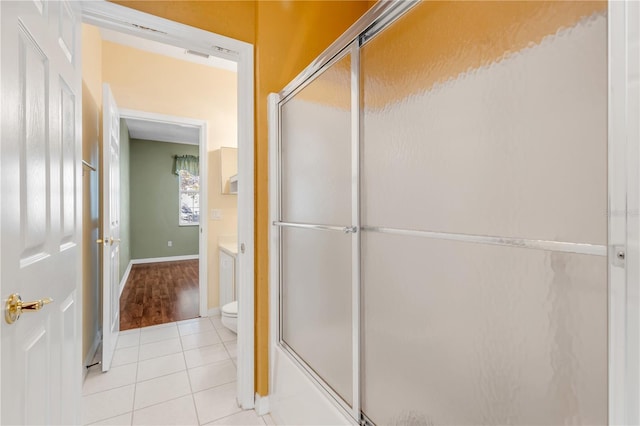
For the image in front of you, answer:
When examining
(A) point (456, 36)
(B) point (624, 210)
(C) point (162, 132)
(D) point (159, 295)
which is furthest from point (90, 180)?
(C) point (162, 132)

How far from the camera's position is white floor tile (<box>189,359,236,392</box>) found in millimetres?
2082

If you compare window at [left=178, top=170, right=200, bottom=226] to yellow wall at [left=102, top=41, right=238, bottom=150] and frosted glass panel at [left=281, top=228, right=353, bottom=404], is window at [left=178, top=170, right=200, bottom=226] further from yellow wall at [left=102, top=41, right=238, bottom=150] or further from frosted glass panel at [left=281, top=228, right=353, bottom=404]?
frosted glass panel at [left=281, top=228, right=353, bottom=404]

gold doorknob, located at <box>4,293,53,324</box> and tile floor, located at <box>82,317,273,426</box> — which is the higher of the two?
gold doorknob, located at <box>4,293,53,324</box>

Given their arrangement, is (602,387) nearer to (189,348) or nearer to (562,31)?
(562,31)

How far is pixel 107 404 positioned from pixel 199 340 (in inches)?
36.7

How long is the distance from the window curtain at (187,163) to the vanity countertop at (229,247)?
13.2ft

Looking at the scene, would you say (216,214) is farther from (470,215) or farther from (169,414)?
(470,215)

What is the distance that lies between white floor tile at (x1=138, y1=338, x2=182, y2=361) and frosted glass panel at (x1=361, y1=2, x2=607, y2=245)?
2441 millimetres

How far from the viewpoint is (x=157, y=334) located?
2912 mm

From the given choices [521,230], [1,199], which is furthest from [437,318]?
[1,199]

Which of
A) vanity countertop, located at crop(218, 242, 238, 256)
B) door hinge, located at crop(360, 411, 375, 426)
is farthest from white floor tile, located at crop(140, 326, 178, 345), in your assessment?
door hinge, located at crop(360, 411, 375, 426)

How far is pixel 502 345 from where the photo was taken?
69cm

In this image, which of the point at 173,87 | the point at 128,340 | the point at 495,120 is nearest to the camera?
the point at 495,120

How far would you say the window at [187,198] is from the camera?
23.3ft
